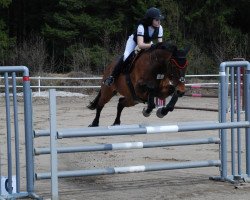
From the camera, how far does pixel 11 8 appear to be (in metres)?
40.5

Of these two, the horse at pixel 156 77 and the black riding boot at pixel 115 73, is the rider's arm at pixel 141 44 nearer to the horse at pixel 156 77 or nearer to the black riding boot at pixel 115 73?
the horse at pixel 156 77

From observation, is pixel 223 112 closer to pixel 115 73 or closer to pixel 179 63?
pixel 179 63

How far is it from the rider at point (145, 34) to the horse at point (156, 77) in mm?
116

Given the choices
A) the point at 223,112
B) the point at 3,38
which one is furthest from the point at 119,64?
the point at 3,38

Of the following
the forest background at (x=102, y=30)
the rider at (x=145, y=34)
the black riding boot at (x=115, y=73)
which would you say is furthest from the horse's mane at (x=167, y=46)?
the forest background at (x=102, y=30)

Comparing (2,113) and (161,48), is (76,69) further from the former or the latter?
(161,48)

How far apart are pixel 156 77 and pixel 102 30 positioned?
28152 millimetres

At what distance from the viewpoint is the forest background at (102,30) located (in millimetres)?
33969

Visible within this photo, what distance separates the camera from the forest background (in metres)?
34.0

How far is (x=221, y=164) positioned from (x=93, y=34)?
29.7 metres

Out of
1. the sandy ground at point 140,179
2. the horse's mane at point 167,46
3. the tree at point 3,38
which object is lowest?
the sandy ground at point 140,179

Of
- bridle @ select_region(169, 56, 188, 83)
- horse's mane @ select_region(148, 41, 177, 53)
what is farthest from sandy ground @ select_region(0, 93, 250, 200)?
horse's mane @ select_region(148, 41, 177, 53)

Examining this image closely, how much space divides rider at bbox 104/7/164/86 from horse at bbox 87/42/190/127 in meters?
0.12

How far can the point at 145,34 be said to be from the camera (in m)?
8.95
